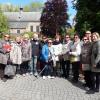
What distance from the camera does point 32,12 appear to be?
13475cm

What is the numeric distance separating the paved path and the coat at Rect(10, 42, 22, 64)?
820 mm

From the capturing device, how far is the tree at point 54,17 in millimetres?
69812

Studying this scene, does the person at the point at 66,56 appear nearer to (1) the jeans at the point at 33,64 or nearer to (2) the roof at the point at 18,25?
(1) the jeans at the point at 33,64

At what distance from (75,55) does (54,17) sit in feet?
196

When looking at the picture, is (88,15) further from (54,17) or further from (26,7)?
(26,7)

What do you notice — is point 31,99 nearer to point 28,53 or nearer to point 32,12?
point 28,53

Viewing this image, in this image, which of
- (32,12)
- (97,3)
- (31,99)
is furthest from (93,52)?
(32,12)

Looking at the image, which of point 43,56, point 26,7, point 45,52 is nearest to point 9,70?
point 43,56

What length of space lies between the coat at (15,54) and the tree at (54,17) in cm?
5262

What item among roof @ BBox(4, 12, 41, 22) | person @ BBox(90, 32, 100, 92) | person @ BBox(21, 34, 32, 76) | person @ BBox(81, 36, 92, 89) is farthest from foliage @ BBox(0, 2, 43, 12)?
person @ BBox(90, 32, 100, 92)

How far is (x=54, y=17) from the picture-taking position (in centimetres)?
7369

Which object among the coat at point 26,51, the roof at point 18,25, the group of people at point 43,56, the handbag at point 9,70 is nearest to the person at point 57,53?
the group of people at point 43,56

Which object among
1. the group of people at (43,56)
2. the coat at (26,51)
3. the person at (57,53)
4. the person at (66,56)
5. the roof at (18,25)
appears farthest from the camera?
the roof at (18,25)

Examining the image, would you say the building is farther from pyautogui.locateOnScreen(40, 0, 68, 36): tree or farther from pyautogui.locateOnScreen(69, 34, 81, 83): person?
pyautogui.locateOnScreen(69, 34, 81, 83): person
